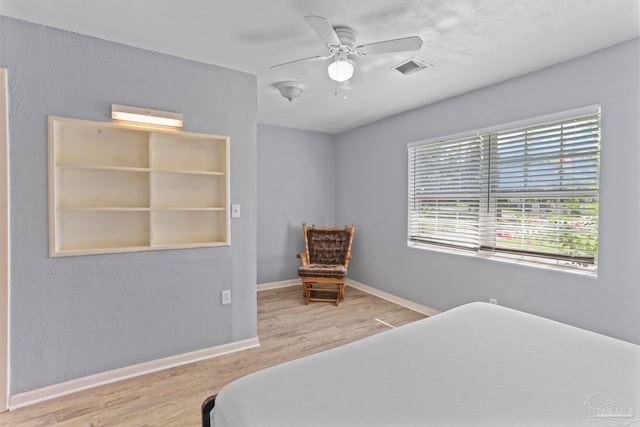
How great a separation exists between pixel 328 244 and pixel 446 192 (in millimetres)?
1836

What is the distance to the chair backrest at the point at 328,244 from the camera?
4543mm

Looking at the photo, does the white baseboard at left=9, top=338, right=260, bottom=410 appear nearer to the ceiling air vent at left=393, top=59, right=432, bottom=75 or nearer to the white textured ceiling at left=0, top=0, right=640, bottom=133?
the white textured ceiling at left=0, top=0, right=640, bottom=133

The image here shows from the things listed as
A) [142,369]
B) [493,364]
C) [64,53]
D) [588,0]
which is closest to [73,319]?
[142,369]

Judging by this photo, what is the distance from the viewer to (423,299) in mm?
3668

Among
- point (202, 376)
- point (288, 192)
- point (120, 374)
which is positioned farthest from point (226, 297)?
point (288, 192)

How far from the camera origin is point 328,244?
15.0ft

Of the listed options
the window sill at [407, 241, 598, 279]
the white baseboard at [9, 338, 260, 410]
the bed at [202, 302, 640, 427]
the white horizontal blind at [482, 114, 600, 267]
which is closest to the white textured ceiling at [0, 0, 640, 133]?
the white horizontal blind at [482, 114, 600, 267]

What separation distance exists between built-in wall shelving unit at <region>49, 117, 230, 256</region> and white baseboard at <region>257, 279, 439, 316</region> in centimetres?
218

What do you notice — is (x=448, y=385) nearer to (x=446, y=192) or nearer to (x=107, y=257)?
(x=107, y=257)

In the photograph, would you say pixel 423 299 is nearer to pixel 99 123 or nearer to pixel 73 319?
pixel 73 319

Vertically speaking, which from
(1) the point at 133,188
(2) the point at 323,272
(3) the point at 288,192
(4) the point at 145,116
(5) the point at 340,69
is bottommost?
(2) the point at 323,272

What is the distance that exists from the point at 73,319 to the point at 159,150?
1362mm

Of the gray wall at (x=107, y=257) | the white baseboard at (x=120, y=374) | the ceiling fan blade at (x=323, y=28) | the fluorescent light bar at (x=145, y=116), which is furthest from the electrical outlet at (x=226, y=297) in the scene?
the ceiling fan blade at (x=323, y=28)

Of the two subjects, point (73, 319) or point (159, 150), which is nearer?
point (73, 319)
